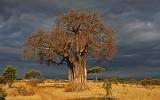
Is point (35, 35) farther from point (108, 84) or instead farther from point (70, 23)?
point (108, 84)

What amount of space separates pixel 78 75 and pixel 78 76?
14 centimetres

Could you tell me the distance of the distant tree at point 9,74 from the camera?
55.7 metres

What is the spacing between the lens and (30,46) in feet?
149

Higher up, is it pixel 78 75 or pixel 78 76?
pixel 78 75

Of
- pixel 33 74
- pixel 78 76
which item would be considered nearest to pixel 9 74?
pixel 78 76

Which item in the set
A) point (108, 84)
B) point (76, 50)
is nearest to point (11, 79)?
point (76, 50)

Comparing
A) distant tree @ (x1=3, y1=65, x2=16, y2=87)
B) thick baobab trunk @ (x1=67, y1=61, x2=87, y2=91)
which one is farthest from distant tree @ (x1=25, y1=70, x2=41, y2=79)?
thick baobab trunk @ (x1=67, y1=61, x2=87, y2=91)

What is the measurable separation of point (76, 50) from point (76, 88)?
16.0 ft

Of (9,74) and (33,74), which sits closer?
(9,74)

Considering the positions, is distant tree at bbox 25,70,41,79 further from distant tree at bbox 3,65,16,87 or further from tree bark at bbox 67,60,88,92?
tree bark at bbox 67,60,88,92

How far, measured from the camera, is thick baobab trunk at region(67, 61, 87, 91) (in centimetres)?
4472

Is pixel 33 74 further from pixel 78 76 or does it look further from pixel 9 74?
pixel 78 76

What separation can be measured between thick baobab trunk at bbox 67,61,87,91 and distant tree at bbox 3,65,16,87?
13253mm

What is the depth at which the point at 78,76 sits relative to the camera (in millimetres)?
45188
